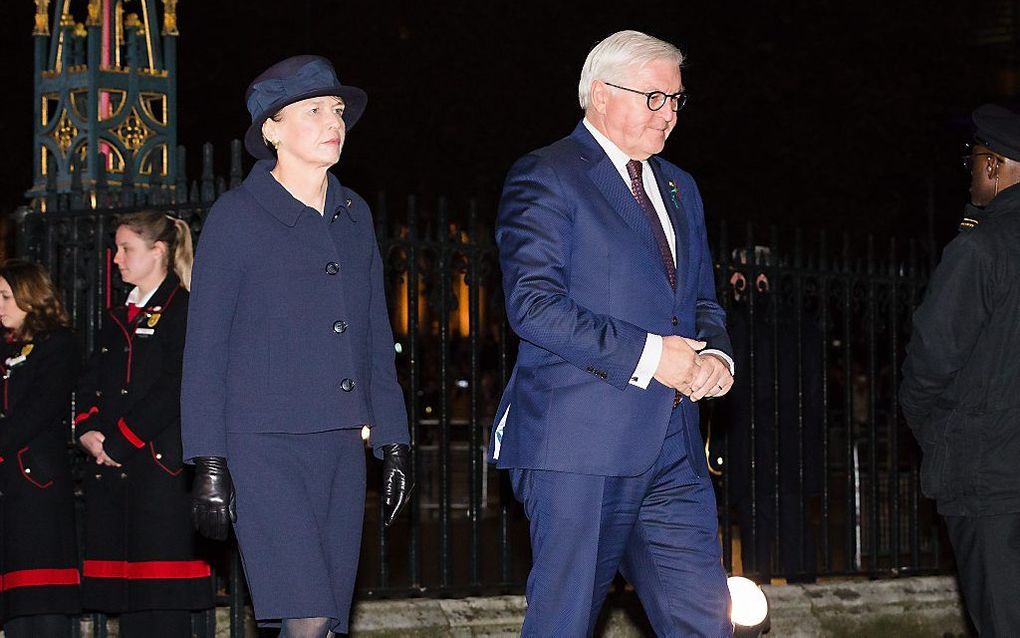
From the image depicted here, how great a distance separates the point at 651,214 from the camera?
5.53m

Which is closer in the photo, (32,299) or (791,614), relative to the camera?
(32,299)

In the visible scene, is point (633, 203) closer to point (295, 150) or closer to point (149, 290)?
point (295, 150)

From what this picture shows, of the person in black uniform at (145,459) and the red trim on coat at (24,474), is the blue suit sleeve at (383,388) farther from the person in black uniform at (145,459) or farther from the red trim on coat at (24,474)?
the red trim on coat at (24,474)

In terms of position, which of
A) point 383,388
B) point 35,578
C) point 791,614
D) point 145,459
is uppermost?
point 383,388

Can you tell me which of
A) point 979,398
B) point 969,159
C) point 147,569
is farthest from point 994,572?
point 147,569

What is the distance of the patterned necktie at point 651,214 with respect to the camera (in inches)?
216

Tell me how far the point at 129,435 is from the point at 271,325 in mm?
2421

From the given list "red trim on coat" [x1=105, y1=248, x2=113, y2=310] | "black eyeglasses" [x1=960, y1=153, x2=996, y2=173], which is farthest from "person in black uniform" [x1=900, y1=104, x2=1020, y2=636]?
"red trim on coat" [x1=105, y1=248, x2=113, y2=310]

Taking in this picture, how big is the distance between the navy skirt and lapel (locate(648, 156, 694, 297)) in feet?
3.86

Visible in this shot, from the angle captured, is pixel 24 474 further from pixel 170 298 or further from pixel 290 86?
pixel 290 86

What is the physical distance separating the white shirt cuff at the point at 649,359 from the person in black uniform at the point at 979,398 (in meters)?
1.14

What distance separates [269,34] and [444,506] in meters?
12.4

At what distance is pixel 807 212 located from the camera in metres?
21.9

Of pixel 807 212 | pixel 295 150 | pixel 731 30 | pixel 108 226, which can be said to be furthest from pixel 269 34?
pixel 295 150
